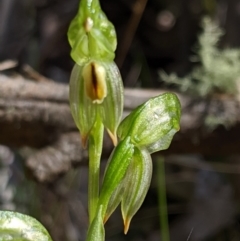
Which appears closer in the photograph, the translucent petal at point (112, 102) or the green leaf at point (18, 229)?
the green leaf at point (18, 229)

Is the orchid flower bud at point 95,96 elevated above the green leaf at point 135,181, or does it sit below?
above

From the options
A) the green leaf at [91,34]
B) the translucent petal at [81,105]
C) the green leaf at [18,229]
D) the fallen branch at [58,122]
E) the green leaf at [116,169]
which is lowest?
the fallen branch at [58,122]

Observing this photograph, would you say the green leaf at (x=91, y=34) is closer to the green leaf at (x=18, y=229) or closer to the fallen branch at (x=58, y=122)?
the green leaf at (x=18, y=229)

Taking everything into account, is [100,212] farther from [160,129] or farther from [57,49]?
[57,49]

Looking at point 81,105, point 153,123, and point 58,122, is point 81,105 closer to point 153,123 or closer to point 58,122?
point 153,123

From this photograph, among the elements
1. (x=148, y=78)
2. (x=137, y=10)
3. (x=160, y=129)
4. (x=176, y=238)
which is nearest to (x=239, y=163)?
(x=176, y=238)

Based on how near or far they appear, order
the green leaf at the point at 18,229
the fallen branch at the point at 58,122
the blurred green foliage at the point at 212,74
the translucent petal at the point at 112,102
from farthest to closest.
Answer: the blurred green foliage at the point at 212,74
the fallen branch at the point at 58,122
the translucent petal at the point at 112,102
the green leaf at the point at 18,229

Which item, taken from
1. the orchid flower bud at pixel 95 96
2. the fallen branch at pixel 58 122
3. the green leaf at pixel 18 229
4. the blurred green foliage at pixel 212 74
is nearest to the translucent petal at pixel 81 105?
the orchid flower bud at pixel 95 96
